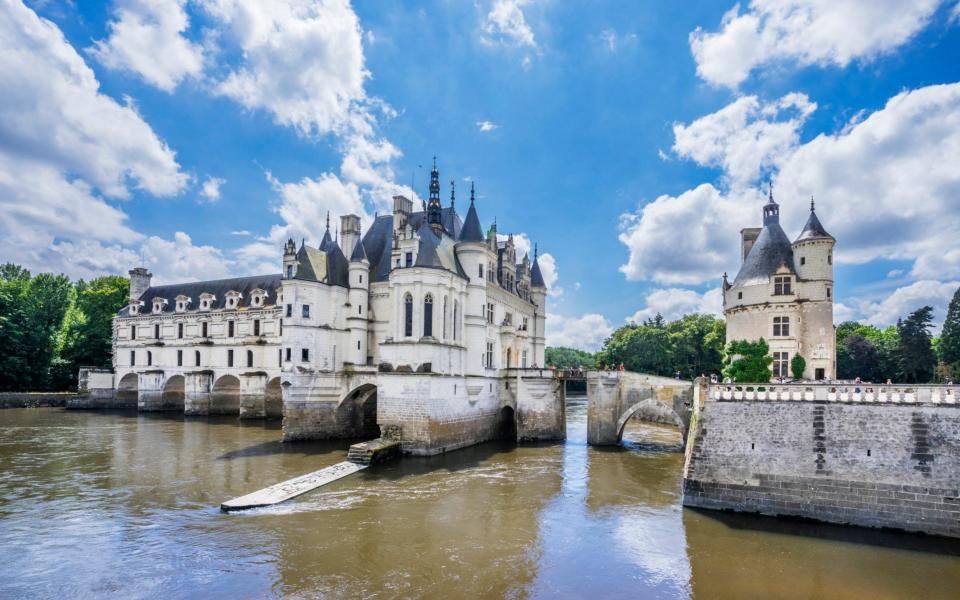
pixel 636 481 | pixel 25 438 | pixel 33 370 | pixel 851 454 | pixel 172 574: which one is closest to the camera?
pixel 172 574

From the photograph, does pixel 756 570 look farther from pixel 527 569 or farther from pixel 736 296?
pixel 736 296

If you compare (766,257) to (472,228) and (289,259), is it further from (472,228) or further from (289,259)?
(289,259)

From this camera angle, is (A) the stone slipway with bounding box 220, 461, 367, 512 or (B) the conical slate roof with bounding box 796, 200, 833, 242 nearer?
(A) the stone slipway with bounding box 220, 461, 367, 512

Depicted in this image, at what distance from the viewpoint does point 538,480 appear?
22781 millimetres

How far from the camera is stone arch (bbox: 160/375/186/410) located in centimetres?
4922

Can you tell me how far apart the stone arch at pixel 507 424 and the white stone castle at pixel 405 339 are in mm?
102

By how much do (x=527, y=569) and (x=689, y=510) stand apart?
7.42 metres

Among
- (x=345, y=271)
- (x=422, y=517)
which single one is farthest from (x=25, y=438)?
(x=422, y=517)

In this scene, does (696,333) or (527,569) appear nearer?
(527,569)

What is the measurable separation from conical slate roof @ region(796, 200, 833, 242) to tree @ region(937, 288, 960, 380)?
2468cm

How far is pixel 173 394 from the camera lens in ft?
163

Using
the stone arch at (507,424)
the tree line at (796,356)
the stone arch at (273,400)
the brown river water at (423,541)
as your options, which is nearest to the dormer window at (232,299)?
the stone arch at (273,400)

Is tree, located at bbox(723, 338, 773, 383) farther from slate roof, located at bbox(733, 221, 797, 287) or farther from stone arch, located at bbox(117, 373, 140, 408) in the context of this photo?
stone arch, located at bbox(117, 373, 140, 408)

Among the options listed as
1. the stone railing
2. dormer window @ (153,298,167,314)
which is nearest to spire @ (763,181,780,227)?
the stone railing
